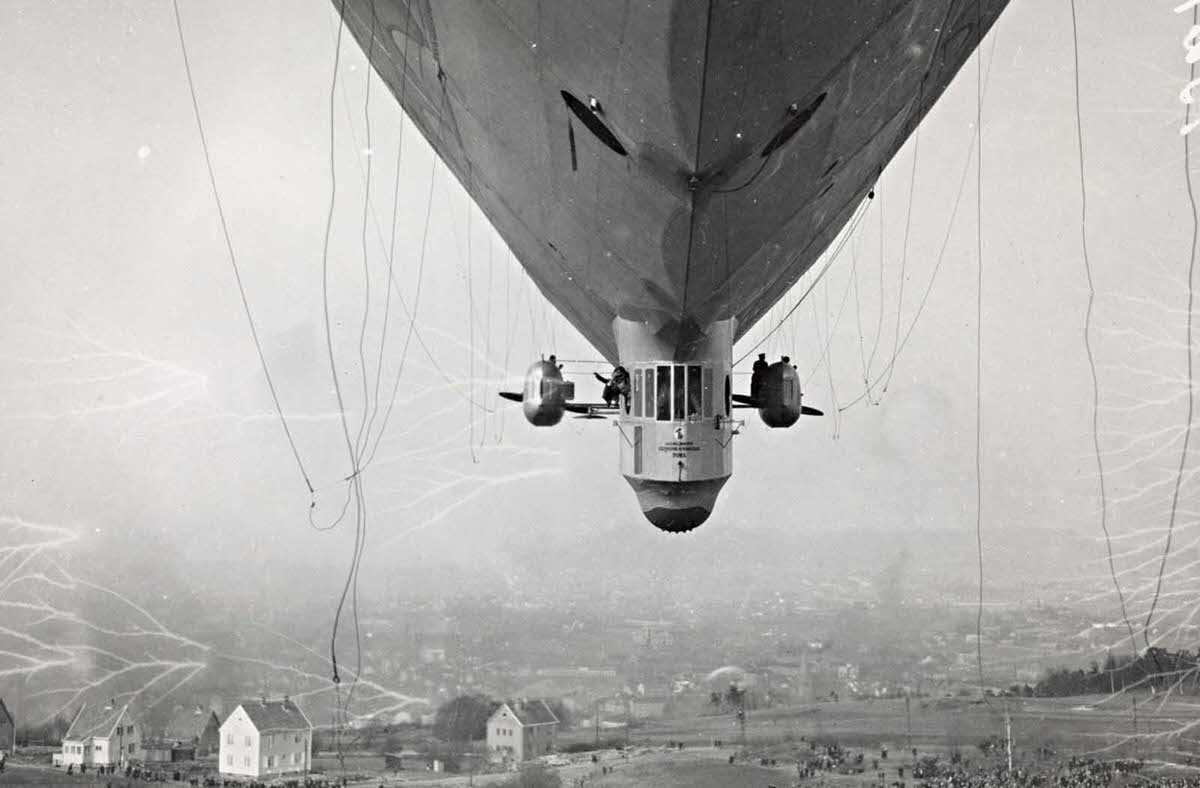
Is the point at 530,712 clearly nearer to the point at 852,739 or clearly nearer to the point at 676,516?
the point at 852,739

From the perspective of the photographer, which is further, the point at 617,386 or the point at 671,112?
the point at 617,386

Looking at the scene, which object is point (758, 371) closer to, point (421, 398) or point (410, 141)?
point (421, 398)

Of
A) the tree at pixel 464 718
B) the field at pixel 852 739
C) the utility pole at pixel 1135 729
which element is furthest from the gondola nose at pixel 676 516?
the utility pole at pixel 1135 729


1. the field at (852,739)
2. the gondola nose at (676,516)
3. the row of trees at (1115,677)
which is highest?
the gondola nose at (676,516)

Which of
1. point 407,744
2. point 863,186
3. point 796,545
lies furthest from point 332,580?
point 863,186

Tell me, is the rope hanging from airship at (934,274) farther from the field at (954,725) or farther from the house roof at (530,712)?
the house roof at (530,712)

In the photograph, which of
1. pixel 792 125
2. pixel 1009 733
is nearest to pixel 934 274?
pixel 1009 733
